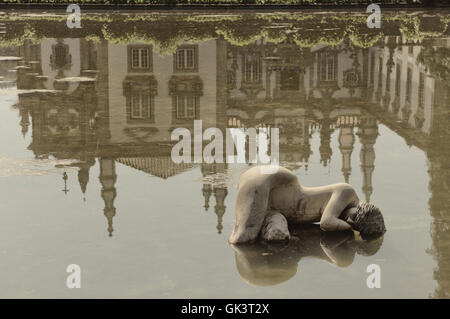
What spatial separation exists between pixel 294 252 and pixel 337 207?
1.04m

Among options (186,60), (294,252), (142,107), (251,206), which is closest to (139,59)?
(186,60)

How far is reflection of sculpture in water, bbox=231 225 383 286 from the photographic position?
10.4m

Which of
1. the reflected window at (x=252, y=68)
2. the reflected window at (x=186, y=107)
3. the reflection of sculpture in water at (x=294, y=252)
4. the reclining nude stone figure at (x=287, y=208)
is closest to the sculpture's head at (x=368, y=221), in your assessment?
the reclining nude stone figure at (x=287, y=208)

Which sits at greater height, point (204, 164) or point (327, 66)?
point (327, 66)

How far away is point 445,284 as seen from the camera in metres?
10.0

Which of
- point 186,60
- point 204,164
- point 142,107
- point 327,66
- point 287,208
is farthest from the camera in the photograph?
point 186,60

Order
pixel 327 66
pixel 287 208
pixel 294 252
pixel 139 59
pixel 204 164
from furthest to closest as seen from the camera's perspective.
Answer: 1. pixel 139 59
2. pixel 327 66
3. pixel 204 164
4. pixel 287 208
5. pixel 294 252

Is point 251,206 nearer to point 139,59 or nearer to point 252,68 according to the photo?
point 252,68

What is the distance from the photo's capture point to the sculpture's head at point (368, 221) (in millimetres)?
11641

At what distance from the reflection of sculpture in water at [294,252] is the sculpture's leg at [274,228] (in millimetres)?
92

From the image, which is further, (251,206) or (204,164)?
(204,164)

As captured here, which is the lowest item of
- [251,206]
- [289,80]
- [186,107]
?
[251,206]

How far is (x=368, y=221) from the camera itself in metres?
11.7

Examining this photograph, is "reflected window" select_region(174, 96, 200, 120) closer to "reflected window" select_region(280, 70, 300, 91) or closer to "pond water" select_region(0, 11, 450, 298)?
"pond water" select_region(0, 11, 450, 298)
